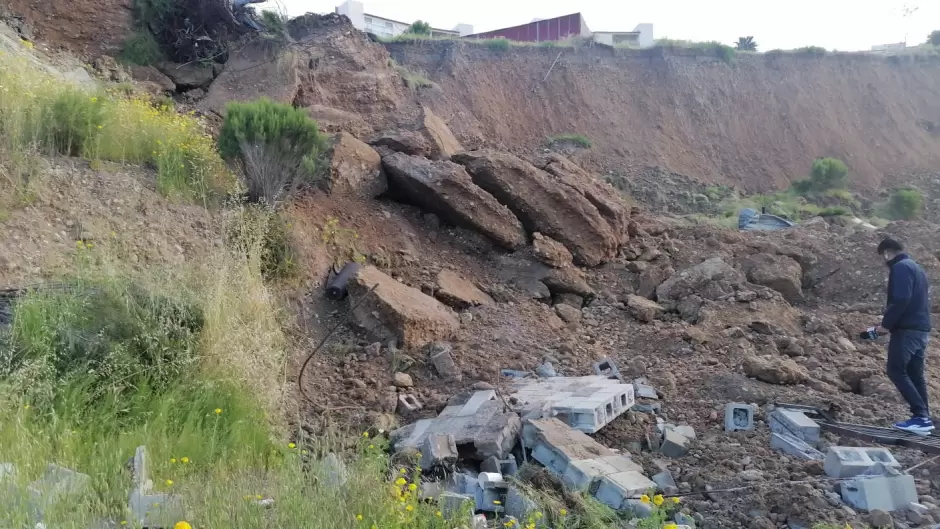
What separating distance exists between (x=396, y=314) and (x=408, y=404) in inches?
39.4

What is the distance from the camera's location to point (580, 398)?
16.0 feet

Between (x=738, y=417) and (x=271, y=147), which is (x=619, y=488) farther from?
(x=271, y=147)

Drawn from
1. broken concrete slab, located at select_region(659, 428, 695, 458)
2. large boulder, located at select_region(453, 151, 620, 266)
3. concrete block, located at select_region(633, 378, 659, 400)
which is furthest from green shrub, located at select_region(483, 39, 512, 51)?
broken concrete slab, located at select_region(659, 428, 695, 458)

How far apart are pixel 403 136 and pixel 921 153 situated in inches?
888

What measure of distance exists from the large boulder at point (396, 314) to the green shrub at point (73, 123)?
2977mm

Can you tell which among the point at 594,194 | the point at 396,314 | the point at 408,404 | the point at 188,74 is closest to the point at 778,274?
the point at 594,194

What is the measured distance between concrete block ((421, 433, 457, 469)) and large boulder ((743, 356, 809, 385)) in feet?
9.85

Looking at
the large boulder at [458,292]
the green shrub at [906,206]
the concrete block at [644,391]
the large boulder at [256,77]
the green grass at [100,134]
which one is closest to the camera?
the concrete block at [644,391]

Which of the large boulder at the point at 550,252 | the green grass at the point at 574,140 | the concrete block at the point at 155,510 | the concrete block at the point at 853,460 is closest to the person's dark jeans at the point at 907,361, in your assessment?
the concrete block at the point at 853,460

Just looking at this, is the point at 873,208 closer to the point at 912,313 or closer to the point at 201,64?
the point at 912,313

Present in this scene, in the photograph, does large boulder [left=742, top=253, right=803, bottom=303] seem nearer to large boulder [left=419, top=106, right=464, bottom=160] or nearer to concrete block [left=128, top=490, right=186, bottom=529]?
large boulder [left=419, top=106, right=464, bottom=160]

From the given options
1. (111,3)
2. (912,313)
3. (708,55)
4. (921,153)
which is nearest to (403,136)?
(912,313)

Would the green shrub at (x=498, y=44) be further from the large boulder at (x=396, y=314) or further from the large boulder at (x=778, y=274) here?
the large boulder at (x=396, y=314)

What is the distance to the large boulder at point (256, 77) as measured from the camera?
10281mm
